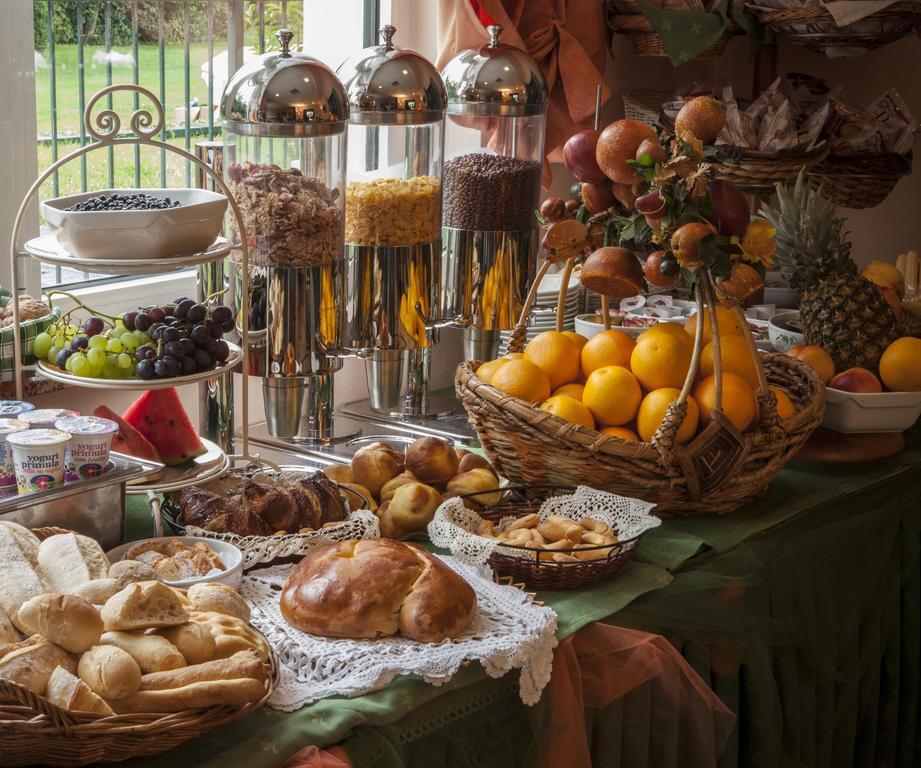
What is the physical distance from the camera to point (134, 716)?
2.82 ft

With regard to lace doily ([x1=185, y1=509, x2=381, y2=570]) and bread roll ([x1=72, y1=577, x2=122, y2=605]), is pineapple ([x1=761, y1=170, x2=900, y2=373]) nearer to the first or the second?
lace doily ([x1=185, y1=509, x2=381, y2=570])

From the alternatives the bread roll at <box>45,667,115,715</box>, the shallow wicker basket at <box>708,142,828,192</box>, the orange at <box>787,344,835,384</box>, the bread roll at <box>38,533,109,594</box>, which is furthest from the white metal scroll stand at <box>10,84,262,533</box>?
the shallow wicker basket at <box>708,142,828,192</box>

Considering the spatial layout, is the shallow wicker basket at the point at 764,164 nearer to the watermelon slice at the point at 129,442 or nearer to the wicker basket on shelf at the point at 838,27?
the wicker basket on shelf at the point at 838,27

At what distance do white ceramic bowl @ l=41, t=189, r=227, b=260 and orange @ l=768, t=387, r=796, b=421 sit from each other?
75 centimetres

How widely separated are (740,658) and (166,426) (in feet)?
2.36

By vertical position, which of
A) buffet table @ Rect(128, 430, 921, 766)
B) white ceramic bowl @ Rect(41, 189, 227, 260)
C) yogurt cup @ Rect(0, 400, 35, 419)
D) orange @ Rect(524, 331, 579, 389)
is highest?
white ceramic bowl @ Rect(41, 189, 227, 260)

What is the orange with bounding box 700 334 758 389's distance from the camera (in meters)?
1.55

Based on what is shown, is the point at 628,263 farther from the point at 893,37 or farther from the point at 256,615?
the point at 893,37

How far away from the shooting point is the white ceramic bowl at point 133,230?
1.25 m

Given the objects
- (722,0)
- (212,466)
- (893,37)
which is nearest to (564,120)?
(722,0)

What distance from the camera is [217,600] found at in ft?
3.39

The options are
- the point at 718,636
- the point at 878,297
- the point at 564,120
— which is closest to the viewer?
the point at 718,636

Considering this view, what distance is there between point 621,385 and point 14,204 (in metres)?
0.93

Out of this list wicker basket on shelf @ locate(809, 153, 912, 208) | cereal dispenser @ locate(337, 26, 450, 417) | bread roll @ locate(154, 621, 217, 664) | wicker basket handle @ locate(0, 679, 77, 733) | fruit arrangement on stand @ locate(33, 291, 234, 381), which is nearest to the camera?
wicker basket handle @ locate(0, 679, 77, 733)
